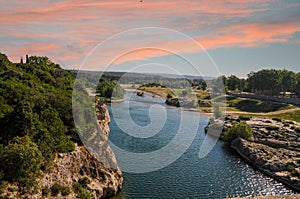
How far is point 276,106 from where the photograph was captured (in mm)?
110125

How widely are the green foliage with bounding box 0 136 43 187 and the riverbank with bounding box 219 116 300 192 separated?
37192mm

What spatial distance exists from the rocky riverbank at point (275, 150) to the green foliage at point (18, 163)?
3719 cm

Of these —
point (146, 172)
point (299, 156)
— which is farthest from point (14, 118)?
point (299, 156)

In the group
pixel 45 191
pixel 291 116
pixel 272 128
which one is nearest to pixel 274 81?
pixel 291 116

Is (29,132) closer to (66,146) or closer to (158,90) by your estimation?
(66,146)

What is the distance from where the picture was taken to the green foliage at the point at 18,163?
93.2ft

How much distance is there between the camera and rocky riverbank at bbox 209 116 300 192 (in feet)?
155

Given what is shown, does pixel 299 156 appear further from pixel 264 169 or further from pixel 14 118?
pixel 14 118

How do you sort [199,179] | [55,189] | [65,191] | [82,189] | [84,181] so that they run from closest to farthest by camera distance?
1. [55,189]
2. [65,191]
3. [82,189]
4. [84,181]
5. [199,179]

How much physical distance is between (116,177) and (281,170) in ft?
91.8

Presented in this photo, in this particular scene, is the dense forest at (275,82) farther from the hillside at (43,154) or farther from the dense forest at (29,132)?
the dense forest at (29,132)

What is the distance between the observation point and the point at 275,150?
57156mm

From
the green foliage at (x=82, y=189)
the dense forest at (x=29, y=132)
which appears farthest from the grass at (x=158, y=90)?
the green foliage at (x=82, y=189)

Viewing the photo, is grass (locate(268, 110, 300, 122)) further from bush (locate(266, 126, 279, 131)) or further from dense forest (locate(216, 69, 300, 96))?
dense forest (locate(216, 69, 300, 96))
